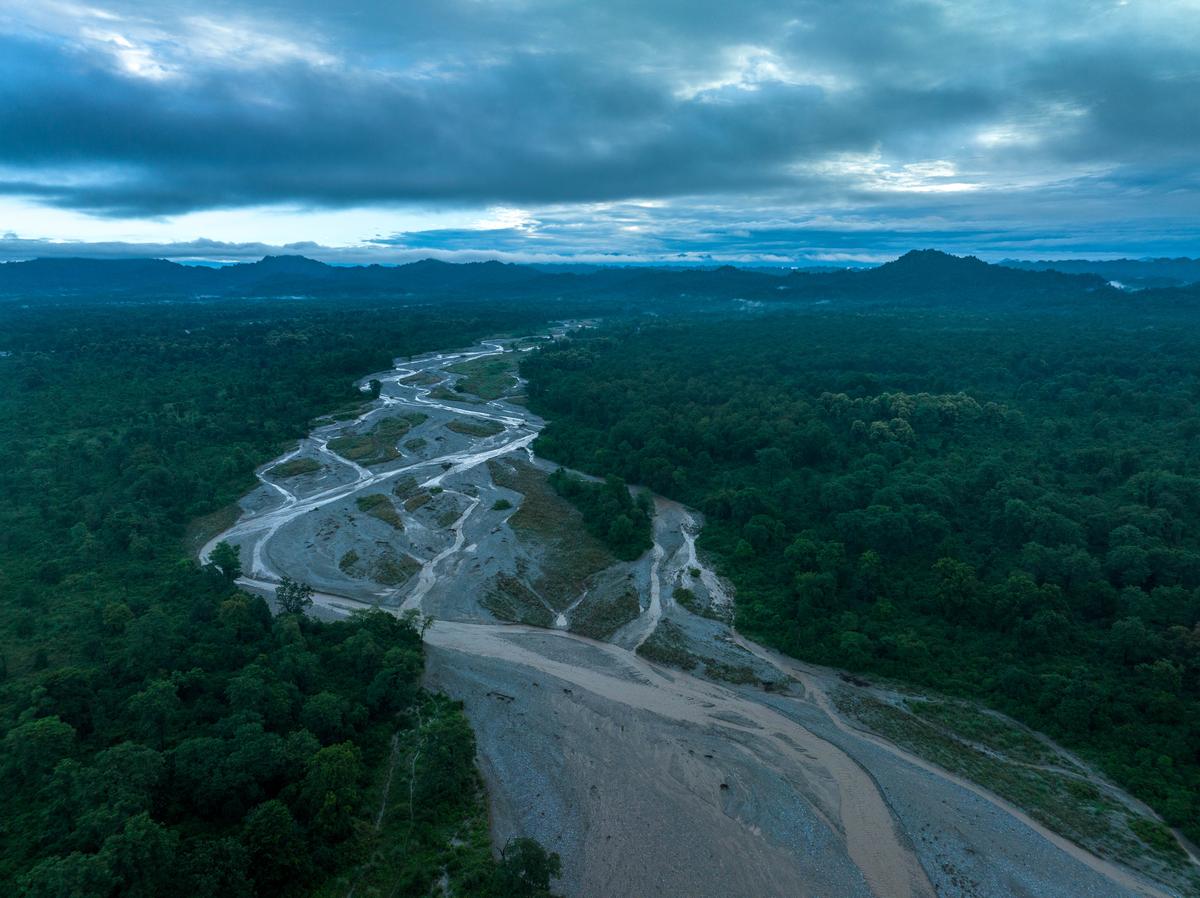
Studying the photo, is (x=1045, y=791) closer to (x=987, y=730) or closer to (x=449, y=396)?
(x=987, y=730)

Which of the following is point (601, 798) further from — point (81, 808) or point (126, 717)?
point (126, 717)

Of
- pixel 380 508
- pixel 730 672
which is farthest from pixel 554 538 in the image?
pixel 730 672

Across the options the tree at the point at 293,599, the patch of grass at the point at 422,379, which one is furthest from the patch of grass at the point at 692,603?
the patch of grass at the point at 422,379

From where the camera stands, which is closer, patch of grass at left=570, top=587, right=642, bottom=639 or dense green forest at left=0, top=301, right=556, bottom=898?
dense green forest at left=0, top=301, right=556, bottom=898

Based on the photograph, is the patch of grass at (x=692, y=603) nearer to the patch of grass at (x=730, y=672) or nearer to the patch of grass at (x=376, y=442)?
the patch of grass at (x=730, y=672)

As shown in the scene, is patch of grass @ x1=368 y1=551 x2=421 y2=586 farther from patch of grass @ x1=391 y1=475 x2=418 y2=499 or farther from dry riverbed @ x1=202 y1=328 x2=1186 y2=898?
patch of grass @ x1=391 y1=475 x2=418 y2=499

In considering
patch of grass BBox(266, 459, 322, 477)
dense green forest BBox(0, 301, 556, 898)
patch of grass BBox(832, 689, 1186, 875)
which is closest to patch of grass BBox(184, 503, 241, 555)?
dense green forest BBox(0, 301, 556, 898)
